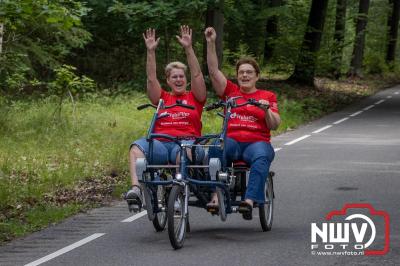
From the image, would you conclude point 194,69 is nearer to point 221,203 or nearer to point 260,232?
point 221,203

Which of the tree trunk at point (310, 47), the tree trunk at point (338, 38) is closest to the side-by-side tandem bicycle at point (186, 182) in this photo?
the tree trunk at point (310, 47)

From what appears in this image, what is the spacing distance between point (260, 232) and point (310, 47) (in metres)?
27.0

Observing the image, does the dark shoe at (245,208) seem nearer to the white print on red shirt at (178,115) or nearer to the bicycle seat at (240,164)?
the bicycle seat at (240,164)

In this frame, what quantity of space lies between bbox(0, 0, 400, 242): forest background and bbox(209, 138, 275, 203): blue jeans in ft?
8.40

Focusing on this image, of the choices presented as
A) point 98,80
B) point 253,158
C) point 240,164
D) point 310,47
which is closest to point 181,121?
point 240,164

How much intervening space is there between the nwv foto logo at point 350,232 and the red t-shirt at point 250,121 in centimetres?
122

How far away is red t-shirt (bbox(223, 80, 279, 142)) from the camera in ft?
30.2

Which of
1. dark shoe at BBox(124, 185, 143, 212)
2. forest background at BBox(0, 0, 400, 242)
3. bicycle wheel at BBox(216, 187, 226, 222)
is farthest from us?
forest background at BBox(0, 0, 400, 242)

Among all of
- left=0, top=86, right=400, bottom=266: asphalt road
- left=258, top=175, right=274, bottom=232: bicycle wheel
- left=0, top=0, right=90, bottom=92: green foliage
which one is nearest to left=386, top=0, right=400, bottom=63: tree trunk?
left=0, top=0, right=90, bottom=92: green foliage

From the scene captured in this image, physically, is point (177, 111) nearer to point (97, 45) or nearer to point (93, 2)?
point (93, 2)

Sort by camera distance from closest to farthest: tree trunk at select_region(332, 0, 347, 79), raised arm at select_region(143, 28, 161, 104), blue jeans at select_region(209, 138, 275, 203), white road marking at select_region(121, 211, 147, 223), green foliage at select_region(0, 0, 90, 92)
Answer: blue jeans at select_region(209, 138, 275, 203) → raised arm at select_region(143, 28, 161, 104) → white road marking at select_region(121, 211, 147, 223) → green foliage at select_region(0, 0, 90, 92) → tree trunk at select_region(332, 0, 347, 79)

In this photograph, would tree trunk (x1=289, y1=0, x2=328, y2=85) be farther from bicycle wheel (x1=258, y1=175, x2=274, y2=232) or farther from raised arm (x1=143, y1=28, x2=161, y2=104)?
raised arm (x1=143, y1=28, x2=161, y2=104)

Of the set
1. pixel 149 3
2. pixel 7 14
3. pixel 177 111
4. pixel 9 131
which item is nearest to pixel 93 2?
pixel 149 3

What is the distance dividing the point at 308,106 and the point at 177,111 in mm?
21261
